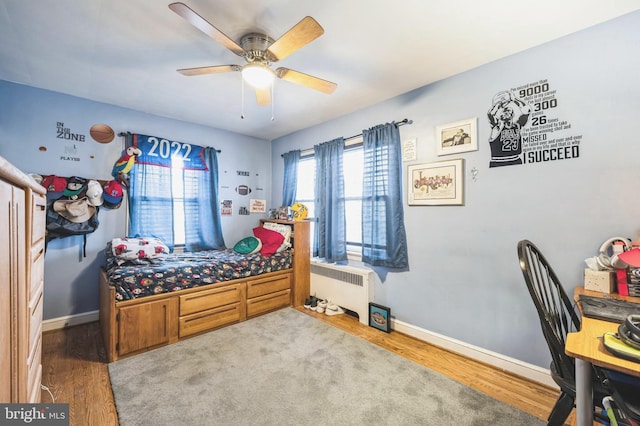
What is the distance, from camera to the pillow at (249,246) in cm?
327

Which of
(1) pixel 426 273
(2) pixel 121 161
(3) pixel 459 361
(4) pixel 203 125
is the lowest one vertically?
(3) pixel 459 361

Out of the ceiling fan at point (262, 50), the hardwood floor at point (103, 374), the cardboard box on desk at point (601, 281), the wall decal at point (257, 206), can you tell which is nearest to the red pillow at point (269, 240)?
the wall decal at point (257, 206)

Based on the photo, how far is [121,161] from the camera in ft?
9.73

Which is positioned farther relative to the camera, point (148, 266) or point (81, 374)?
point (148, 266)

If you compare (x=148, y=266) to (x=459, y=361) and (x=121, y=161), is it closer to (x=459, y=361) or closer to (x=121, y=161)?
(x=121, y=161)

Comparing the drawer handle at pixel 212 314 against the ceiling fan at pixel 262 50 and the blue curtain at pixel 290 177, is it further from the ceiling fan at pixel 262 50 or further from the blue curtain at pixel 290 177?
the ceiling fan at pixel 262 50

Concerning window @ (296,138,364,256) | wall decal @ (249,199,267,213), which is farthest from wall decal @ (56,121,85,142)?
window @ (296,138,364,256)

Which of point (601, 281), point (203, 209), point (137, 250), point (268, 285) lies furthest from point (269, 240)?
point (601, 281)

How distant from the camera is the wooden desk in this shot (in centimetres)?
72

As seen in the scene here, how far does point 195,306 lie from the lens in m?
2.50

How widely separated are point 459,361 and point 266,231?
2.51 meters

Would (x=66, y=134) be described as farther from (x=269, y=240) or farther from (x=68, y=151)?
(x=269, y=240)

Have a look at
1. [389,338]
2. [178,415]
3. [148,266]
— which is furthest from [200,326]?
[389,338]

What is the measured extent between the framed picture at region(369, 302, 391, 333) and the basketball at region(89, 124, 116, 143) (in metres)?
3.45
